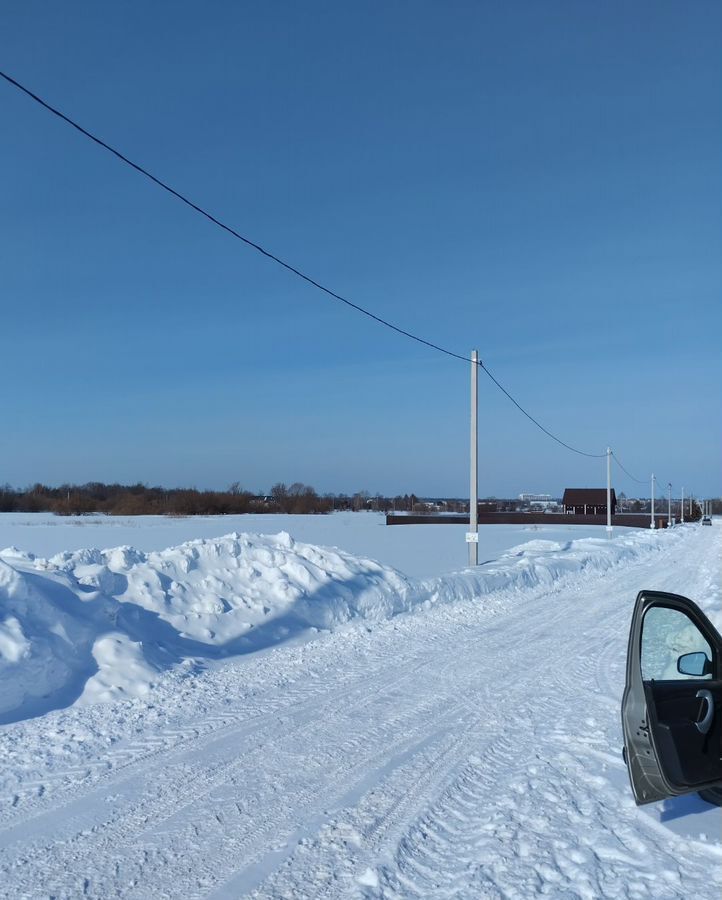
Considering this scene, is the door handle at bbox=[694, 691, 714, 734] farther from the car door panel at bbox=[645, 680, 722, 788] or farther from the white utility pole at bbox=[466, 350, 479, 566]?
the white utility pole at bbox=[466, 350, 479, 566]

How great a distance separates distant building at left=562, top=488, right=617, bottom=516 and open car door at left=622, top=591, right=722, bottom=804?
107414 mm

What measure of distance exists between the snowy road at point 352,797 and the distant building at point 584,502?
10417 centimetres

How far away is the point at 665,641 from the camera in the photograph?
4.88 m

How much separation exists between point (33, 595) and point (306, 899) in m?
5.71

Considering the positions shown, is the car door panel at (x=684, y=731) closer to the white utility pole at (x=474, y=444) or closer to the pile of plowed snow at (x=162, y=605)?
the pile of plowed snow at (x=162, y=605)

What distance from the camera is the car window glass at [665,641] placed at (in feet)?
15.4

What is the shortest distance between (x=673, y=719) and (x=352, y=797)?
6.63ft

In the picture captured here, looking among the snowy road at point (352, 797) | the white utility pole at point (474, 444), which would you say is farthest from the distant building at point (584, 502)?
the snowy road at point (352, 797)

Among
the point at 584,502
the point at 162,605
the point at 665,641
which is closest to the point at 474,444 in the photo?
the point at 162,605

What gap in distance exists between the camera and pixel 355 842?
4.06 meters

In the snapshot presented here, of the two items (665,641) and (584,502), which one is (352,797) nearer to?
(665,641)

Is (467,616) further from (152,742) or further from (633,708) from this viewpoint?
(633,708)

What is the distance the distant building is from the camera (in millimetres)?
108000

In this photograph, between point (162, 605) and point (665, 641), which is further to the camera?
point (162, 605)
